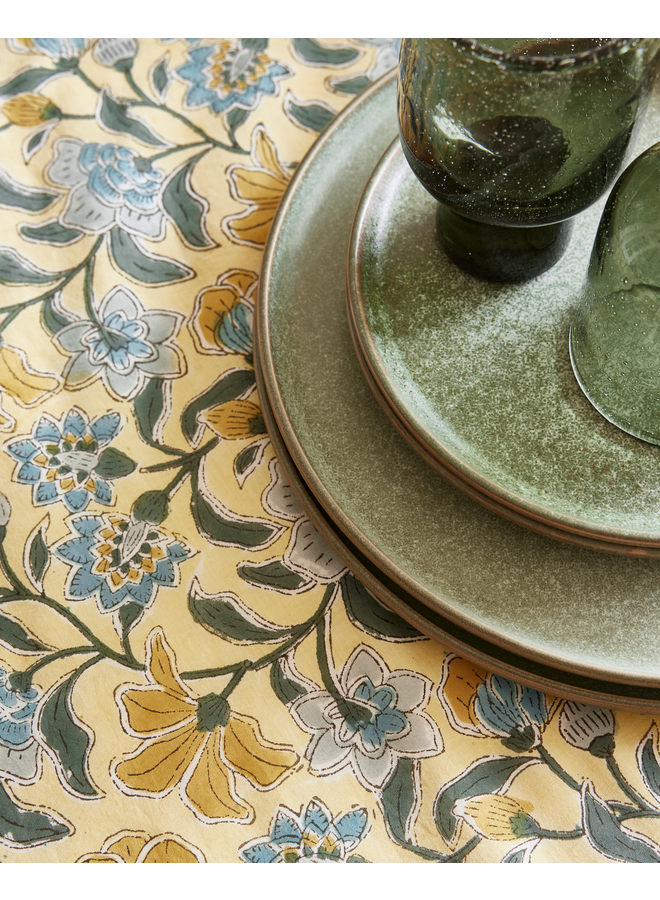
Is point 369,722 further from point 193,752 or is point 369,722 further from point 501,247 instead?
point 501,247

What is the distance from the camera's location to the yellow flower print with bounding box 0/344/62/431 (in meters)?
0.49

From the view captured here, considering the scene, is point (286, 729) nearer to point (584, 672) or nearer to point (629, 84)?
point (584, 672)

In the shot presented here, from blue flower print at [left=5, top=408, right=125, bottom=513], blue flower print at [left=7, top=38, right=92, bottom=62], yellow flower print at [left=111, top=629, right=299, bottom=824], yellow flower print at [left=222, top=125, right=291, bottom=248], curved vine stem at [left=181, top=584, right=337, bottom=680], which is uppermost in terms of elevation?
blue flower print at [left=7, top=38, right=92, bottom=62]

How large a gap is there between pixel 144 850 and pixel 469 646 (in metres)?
0.19

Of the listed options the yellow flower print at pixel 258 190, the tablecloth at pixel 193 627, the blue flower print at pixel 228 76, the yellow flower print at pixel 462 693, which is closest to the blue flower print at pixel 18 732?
the tablecloth at pixel 193 627

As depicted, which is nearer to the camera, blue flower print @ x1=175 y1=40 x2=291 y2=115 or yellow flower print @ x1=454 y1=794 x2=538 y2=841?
yellow flower print @ x1=454 y1=794 x2=538 y2=841

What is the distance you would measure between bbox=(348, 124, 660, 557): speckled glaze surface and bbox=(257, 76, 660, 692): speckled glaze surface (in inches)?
0.8

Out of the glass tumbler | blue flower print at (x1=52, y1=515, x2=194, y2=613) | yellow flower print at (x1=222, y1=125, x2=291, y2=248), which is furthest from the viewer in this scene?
yellow flower print at (x1=222, y1=125, x2=291, y2=248)

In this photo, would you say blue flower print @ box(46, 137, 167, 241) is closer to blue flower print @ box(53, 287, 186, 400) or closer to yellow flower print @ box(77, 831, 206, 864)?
blue flower print @ box(53, 287, 186, 400)

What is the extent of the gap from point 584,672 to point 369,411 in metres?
0.17

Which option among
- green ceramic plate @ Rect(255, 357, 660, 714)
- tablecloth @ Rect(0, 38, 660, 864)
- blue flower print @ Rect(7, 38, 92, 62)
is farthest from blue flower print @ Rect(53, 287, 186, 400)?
blue flower print @ Rect(7, 38, 92, 62)

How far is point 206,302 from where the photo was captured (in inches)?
20.2

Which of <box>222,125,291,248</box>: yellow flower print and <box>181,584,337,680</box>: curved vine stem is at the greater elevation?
<box>222,125,291,248</box>: yellow flower print

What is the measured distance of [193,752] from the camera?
0.39m
